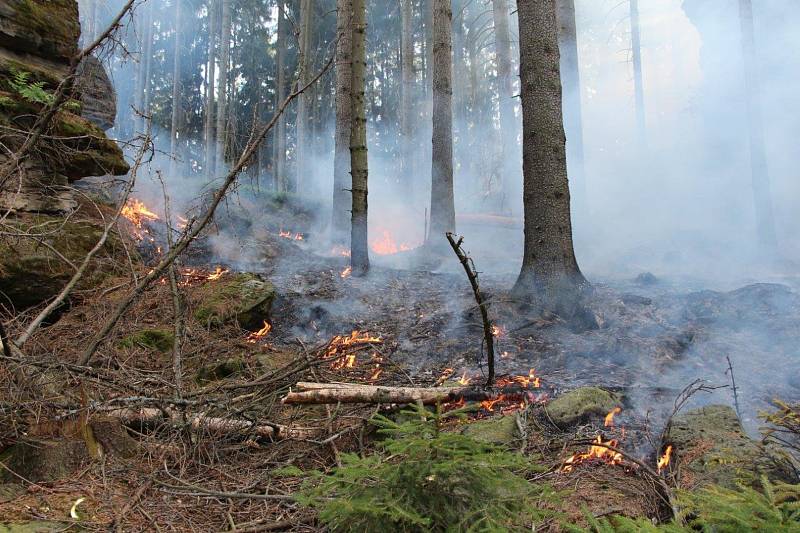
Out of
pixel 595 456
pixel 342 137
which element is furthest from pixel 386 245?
pixel 595 456

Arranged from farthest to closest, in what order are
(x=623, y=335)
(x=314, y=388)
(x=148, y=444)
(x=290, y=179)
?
(x=290, y=179)
(x=623, y=335)
(x=314, y=388)
(x=148, y=444)

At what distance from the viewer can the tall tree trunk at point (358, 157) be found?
331 inches

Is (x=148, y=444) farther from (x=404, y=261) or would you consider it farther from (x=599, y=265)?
(x=599, y=265)

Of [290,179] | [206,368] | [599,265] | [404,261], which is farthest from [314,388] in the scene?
[290,179]

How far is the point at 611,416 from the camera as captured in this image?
359 cm

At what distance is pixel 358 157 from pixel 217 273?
3127mm

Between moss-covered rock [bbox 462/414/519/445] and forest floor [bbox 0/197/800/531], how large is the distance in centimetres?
4

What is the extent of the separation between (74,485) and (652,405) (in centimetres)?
399

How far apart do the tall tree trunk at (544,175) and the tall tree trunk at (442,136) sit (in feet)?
14.4

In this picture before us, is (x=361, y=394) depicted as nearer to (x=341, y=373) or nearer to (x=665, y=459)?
(x=341, y=373)

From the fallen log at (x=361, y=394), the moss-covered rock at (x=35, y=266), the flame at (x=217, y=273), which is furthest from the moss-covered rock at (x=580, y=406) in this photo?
the flame at (x=217, y=273)

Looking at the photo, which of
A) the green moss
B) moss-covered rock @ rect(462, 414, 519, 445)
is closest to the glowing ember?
the green moss

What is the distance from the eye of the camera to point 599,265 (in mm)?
10977

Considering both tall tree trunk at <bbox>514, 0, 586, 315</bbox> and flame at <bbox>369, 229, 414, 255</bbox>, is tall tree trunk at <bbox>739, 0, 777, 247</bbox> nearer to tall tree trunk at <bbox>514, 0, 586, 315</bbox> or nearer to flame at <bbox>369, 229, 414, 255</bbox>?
tall tree trunk at <bbox>514, 0, 586, 315</bbox>
